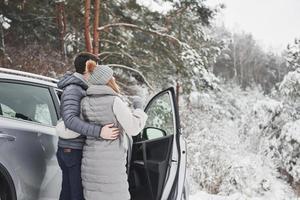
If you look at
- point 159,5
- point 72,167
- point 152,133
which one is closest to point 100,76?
point 72,167

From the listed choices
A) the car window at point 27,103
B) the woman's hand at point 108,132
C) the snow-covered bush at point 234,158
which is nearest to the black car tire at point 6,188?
the car window at point 27,103

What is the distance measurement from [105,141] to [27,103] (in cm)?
93

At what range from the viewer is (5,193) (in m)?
3.22

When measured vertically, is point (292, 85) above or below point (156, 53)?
below

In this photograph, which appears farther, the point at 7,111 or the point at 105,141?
the point at 7,111

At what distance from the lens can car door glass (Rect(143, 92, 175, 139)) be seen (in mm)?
3807

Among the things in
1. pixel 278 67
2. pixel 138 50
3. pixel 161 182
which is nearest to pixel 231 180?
pixel 138 50

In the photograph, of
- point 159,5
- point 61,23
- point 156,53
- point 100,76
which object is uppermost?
point 159,5

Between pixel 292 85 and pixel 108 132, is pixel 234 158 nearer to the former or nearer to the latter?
pixel 292 85

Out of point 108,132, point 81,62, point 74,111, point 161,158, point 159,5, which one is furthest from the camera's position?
point 159,5

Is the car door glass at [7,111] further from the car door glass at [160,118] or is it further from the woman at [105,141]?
the car door glass at [160,118]

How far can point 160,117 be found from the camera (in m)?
4.17

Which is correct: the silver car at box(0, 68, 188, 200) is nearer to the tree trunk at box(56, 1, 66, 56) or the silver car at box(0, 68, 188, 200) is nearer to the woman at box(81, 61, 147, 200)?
the woman at box(81, 61, 147, 200)

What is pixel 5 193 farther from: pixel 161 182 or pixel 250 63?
pixel 250 63
